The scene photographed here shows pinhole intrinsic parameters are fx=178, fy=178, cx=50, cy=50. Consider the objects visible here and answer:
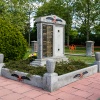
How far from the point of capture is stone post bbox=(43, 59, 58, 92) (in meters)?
5.35

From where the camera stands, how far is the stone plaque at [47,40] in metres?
8.34

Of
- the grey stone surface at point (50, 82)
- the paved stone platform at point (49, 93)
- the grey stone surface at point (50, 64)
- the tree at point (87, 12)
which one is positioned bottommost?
the paved stone platform at point (49, 93)

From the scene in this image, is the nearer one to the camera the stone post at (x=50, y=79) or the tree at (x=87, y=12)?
the stone post at (x=50, y=79)

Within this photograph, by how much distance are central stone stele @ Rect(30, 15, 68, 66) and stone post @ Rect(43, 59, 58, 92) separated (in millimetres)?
2485

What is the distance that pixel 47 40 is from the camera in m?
8.46

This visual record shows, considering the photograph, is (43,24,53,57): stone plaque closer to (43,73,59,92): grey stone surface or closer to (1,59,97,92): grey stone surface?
(1,59,97,92): grey stone surface

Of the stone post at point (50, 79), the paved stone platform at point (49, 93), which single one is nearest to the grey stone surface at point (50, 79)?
the stone post at point (50, 79)

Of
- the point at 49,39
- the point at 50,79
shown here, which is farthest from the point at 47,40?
the point at 50,79

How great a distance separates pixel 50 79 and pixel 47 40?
11.1 feet

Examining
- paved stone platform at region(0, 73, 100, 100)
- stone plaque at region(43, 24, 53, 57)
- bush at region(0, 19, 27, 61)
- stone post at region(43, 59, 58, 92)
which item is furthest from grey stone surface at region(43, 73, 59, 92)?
bush at region(0, 19, 27, 61)

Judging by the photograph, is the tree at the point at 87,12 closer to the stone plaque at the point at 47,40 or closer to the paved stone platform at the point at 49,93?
the stone plaque at the point at 47,40

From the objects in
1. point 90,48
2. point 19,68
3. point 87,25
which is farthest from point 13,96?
point 87,25

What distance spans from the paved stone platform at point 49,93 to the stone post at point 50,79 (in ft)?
0.55

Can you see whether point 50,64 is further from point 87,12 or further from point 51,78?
point 87,12
